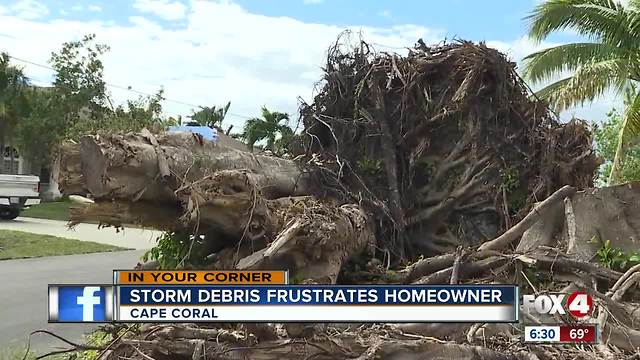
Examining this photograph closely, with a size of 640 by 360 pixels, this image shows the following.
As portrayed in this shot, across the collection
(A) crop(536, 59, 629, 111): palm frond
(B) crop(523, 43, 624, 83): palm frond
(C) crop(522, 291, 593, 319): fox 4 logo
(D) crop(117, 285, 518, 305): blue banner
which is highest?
(B) crop(523, 43, 624, 83): palm frond

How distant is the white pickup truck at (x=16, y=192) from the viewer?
2153cm

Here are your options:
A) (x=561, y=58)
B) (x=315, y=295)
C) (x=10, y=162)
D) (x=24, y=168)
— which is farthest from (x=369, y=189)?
(x=10, y=162)

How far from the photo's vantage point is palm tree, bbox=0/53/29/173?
1244 inches

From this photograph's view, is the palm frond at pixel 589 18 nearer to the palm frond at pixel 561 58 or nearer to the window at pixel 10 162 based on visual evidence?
the palm frond at pixel 561 58

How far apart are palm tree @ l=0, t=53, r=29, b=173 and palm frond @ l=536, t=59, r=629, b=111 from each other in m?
26.9

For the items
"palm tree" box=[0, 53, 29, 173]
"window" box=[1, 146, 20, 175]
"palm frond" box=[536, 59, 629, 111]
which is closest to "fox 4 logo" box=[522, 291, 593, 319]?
"palm frond" box=[536, 59, 629, 111]

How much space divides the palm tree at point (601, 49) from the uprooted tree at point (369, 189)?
18.3 ft

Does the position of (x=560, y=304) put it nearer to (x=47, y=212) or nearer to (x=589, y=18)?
(x=589, y=18)

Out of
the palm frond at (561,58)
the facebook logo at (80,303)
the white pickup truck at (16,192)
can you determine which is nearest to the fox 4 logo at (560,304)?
the facebook logo at (80,303)

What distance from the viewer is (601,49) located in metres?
13.4

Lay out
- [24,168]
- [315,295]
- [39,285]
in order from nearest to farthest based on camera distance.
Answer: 1. [315,295]
2. [39,285]
3. [24,168]

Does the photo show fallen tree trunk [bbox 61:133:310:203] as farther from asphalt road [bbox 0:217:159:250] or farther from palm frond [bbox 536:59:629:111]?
asphalt road [bbox 0:217:159:250]

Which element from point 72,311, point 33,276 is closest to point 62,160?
point 72,311

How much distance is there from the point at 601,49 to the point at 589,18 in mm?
758
